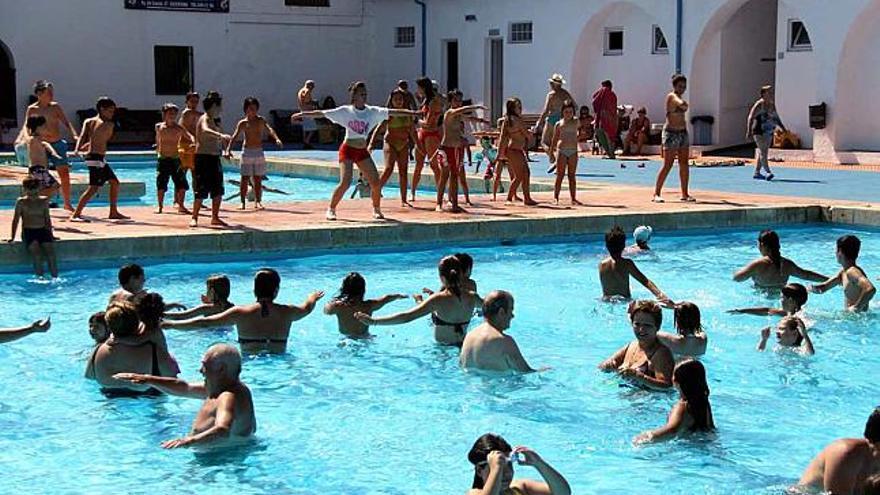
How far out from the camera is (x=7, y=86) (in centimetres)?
3067

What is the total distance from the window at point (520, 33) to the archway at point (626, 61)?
1.64m

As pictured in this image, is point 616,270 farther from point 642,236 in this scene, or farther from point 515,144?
point 515,144

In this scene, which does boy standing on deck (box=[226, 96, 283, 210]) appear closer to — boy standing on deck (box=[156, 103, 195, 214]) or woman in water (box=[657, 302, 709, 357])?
boy standing on deck (box=[156, 103, 195, 214])

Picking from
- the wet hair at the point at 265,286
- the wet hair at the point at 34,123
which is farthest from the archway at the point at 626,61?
the wet hair at the point at 265,286

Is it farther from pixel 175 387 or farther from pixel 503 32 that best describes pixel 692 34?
pixel 175 387

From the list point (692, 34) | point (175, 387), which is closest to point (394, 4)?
point (692, 34)

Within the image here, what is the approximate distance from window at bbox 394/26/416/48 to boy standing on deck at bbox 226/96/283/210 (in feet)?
59.4

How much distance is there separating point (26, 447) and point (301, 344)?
275 cm

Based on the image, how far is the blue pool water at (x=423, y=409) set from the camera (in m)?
6.71

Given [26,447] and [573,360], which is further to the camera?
[573,360]

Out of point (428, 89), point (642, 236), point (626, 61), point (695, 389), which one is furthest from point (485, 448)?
point (626, 61)

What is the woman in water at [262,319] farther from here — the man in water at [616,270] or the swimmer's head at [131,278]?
the man in water at [616,270]

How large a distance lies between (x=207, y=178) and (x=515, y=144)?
3.92 m

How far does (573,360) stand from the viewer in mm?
9242
